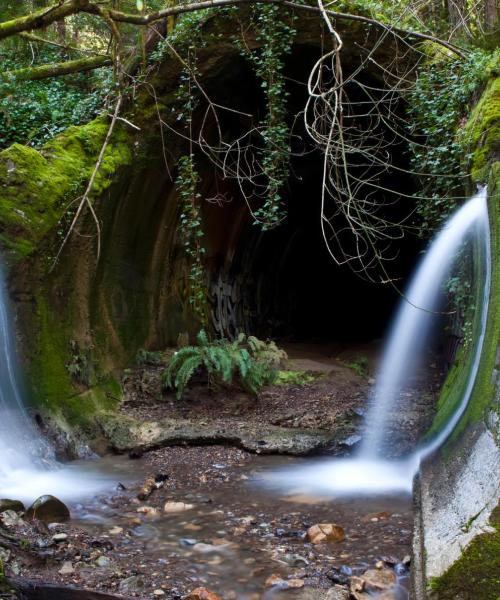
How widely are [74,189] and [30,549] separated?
413 centimetres

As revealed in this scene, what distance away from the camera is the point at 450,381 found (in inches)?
241

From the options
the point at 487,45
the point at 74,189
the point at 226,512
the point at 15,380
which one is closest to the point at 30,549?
the point at 226,512

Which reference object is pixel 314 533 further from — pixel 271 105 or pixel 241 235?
pixel 241 235

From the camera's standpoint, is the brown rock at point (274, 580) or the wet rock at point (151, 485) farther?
the wet rock at point (151, 485)

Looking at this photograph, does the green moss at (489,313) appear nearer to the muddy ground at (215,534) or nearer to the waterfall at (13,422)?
the muddy ground at (215,534)

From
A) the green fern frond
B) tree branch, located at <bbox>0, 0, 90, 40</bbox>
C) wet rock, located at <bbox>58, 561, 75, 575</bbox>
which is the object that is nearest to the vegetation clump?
the green fern frond

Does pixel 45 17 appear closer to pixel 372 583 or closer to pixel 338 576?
pixel 338 576

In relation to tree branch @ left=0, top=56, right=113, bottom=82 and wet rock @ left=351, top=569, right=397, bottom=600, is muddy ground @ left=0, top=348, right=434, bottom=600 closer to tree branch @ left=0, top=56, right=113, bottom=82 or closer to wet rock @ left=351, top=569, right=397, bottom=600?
wet rock @ left=351, top=569, right=397, bottom=600

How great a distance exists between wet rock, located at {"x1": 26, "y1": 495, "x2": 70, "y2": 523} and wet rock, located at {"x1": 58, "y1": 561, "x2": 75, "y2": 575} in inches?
29.5

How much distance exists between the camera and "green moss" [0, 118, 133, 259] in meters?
6.12

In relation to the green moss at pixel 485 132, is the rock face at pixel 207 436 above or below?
below

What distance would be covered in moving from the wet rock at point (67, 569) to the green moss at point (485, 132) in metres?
4.32

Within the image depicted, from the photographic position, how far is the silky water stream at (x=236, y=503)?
11.2 feet

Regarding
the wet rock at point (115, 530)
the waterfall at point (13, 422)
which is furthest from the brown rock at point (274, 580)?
the waterfall at point (13, 422)
